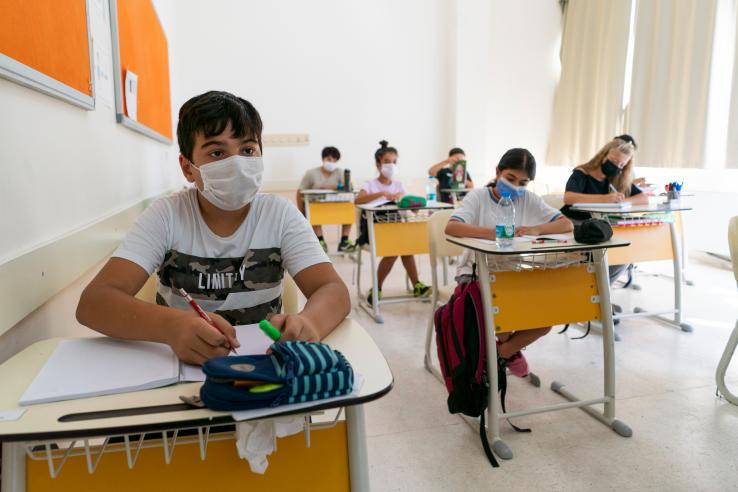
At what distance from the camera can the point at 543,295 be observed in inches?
81.7

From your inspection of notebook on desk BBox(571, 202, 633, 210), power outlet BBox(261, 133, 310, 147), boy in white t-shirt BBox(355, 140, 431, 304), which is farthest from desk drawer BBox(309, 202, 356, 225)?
notebook on desk BBox(571, 202, 633, 210)

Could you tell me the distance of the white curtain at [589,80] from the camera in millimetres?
6246

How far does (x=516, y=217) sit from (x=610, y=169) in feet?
4.89

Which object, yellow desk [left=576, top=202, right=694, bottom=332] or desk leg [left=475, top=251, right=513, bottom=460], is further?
yellow desk [left=576, top=202, right=694, bottom=332]

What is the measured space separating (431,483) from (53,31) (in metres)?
1.77

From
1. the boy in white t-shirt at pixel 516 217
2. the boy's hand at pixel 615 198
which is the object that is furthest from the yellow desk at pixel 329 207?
the boy in white t-shirt at pixel 516 217

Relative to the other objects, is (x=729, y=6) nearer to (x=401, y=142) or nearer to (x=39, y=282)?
(x=401, y=142)

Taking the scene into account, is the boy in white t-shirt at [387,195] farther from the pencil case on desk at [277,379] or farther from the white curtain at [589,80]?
the pencil case on desk at [277,379]

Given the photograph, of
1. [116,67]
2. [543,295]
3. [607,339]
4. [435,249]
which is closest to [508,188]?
[435,249]

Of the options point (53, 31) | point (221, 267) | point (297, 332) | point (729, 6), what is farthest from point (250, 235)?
point (729, 6)

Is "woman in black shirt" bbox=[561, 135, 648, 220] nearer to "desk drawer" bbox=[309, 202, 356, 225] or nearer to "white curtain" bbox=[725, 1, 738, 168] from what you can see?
"white curtain" bbox=[725, 1, 738, 168]

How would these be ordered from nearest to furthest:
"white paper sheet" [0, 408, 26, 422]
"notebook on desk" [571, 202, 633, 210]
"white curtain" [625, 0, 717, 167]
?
"white paper sheet" [0, 408, 26, 422] < "notebook on desk" [571, 202, 633, 210] < "white curtain" [625, 0, 717, 167]

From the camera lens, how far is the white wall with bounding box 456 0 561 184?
23.3 ft

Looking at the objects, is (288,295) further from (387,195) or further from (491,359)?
(387,195)
